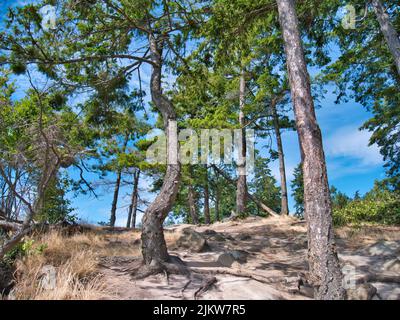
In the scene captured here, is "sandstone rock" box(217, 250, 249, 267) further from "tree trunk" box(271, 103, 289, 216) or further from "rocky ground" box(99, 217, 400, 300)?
"tree trunk" box(271, 103, 289, 216)

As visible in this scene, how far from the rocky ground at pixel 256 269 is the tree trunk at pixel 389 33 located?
5326 mm

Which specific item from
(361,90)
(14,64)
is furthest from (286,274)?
(361,90)

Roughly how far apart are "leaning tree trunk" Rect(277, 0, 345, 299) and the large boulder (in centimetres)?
393

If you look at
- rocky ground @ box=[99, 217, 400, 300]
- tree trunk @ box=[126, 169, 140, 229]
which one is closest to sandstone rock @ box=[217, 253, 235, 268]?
rocky ground @ box=[99, 217, 400, 300]

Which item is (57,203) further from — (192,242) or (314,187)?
(314,187)

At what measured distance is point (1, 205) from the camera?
872 cm

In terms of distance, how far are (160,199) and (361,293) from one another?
372 cm

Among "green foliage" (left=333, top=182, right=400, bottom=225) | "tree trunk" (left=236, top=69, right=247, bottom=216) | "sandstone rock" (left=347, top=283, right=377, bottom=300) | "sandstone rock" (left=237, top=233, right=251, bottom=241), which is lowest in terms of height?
"sandstone rock" (left=347, top=283, right=377, bottom=300)

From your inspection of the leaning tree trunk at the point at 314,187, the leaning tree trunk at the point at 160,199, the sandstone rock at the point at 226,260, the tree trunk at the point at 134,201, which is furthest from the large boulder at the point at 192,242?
the tree trunk at the point at 134,201

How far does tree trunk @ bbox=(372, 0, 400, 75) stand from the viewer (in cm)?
816
